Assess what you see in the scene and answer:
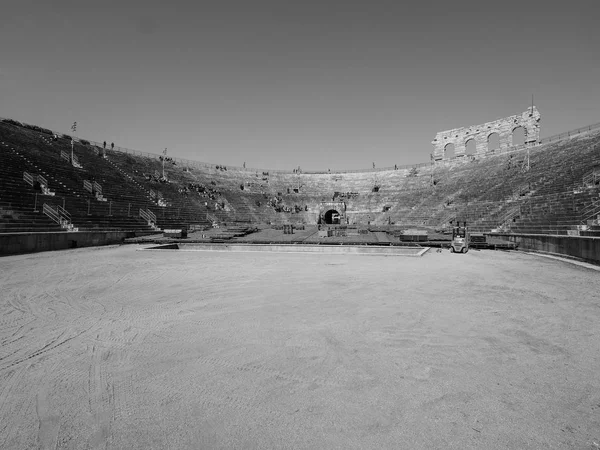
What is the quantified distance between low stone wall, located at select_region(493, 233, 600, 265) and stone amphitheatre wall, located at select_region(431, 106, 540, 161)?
28.8 m

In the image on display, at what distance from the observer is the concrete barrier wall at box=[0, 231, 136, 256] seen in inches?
669

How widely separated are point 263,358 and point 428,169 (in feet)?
182

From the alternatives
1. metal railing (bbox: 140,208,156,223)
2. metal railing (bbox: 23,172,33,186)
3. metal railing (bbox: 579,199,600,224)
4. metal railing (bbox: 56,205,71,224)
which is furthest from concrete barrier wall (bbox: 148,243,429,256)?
metal railing (bbox: 23,172,33,186)

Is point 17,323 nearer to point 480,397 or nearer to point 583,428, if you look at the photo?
point 480,397

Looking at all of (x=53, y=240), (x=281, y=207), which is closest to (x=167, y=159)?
(x=281, y=207)

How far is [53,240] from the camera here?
65.0 feet

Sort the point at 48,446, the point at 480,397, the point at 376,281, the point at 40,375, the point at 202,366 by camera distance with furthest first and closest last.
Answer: the point at 376,281 < the point at 202,366 < the point at 40,375 < the point at 480,397 < the point at 48,446

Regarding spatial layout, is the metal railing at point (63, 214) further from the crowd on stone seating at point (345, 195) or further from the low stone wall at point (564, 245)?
the crowd on stone seating at point (345, 195)

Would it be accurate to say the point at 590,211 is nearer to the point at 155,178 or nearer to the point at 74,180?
the point at 74,180

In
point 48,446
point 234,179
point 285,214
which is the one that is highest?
point 234,179

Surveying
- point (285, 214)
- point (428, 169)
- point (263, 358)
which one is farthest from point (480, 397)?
point (428, 169)

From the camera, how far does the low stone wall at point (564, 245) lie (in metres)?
14.8

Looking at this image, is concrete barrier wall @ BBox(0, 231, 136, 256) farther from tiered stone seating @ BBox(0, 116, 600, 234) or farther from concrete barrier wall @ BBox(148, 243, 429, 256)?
concrete barrier wall @ BBox(148, 243, 429, 256)

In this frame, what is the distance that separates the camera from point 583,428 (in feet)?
9.54
